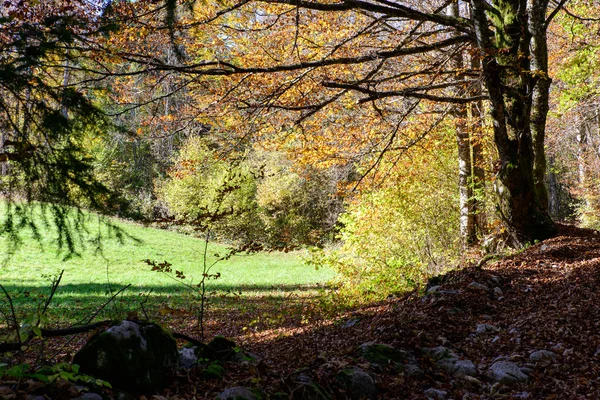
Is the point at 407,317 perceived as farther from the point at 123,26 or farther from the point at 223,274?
the point at 223,274

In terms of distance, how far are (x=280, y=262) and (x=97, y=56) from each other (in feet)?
54.8

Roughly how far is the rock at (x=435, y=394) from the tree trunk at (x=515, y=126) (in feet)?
14.8

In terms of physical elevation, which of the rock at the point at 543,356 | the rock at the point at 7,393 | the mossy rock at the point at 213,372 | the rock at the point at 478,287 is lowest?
the rock at the point at 543,356

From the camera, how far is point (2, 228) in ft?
10.5

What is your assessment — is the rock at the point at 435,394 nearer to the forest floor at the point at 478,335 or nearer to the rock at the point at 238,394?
the forest floor at the point at 478,335

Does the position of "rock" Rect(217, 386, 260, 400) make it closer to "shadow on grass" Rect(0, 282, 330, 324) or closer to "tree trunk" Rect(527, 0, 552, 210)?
"shadow on grass" Rect(0, 282, 330, 324)

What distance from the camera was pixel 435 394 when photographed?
10.9 feet

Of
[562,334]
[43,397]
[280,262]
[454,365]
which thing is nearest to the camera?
[43,397]

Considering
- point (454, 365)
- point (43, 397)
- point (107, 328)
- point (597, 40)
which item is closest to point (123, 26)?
point (107, 328)

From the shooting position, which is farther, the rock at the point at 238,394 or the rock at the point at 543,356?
the rock at the point at 543,356

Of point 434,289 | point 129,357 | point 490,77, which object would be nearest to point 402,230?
point 490,77

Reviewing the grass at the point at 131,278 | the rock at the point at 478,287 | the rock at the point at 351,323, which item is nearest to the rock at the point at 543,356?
the rock at the point at 478,287

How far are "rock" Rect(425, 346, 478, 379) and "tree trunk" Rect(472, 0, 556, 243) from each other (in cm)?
386

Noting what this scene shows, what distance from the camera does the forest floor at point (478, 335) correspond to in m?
Answer: 3.34
